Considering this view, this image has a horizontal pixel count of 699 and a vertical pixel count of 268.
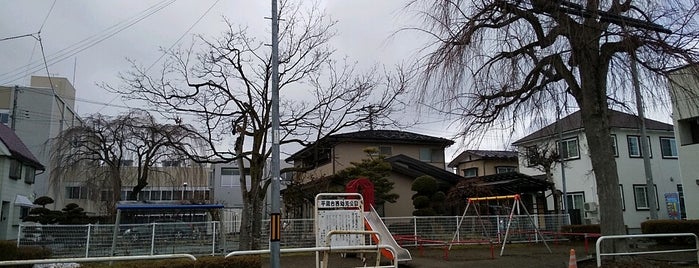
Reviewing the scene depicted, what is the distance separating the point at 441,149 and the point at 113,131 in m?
18.7

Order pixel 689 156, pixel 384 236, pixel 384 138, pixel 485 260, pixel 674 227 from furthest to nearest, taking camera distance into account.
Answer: pixel 384 138
pixel 689 156
pixel 674 227
pixel 485 260
pixel 384 236

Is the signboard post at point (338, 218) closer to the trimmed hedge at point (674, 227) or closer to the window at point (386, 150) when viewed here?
the trimmed hedge at point (674, 227)

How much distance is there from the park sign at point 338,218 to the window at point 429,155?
17.5 m

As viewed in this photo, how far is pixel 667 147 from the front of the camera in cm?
2736

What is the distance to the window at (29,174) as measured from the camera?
2799 centimetres

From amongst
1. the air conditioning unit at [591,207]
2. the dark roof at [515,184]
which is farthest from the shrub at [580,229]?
the air conditioning unit at [591,207]

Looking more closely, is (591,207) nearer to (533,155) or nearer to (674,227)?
(533,155)

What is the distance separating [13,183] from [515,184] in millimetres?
26143

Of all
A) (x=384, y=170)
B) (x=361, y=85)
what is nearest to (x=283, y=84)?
(x=361, y=85)

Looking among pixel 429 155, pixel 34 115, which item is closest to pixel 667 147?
pixel 429 155

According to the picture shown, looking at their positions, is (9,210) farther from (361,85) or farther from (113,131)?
(361,85)

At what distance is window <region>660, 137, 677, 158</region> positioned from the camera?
27.2 metres

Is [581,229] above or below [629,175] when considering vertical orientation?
below

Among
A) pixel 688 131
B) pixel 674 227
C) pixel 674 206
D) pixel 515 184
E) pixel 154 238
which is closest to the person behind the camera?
pixel 154 238
